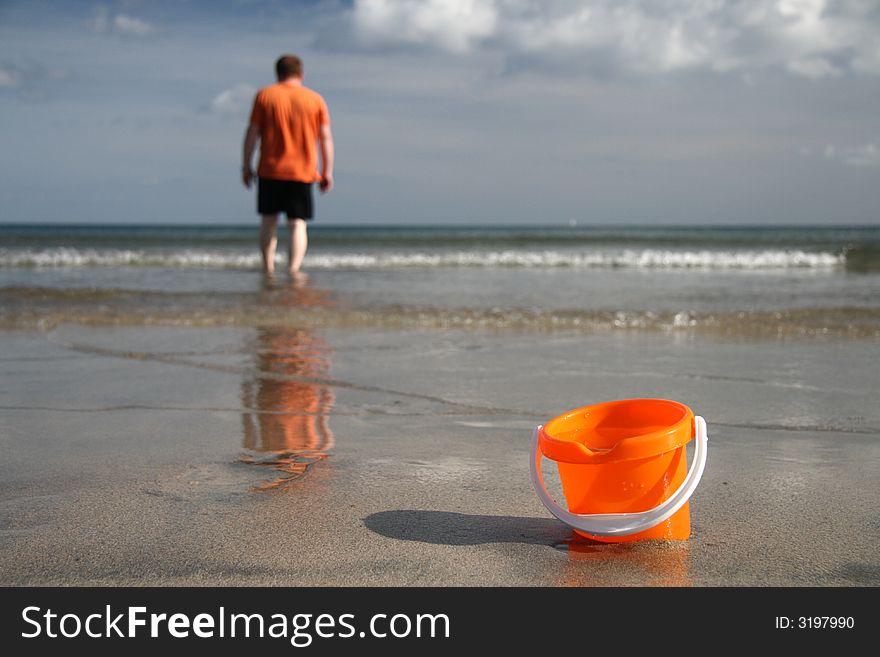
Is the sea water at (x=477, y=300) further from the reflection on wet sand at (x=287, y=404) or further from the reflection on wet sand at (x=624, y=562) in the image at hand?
the reflection on wet sand at (x=624, y=562)

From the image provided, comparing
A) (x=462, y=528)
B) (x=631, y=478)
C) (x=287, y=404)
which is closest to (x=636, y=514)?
(x=631, y=478)

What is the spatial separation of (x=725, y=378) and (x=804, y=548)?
219 cm

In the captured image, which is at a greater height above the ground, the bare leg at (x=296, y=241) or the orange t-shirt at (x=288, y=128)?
the orange t-shirt at (x=288, y=128)

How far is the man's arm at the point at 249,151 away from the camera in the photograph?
720cm

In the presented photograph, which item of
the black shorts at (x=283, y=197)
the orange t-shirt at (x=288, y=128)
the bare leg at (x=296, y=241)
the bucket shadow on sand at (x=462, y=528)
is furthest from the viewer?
the bare leg at (x=296, y=241)

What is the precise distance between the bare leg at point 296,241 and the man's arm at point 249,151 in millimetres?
486

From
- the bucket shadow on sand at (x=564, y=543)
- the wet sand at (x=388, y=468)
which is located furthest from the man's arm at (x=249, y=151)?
the bucket shadow on sand at (x=564, y=543)

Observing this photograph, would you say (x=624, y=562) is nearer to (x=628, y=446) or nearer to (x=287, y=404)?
(x=628, y=446)

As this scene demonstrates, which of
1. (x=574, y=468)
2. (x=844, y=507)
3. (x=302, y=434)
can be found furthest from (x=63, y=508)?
(x=844, y=507)

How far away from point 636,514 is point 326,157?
5.93 metres

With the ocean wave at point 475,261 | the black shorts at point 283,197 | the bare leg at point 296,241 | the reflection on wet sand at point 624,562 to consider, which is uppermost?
the black shorts at point 283,197
